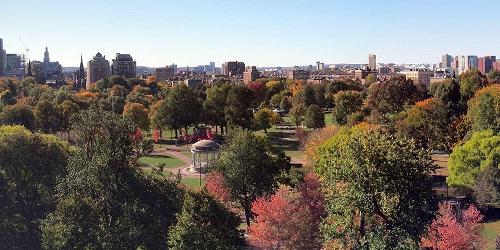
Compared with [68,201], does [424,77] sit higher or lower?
higher

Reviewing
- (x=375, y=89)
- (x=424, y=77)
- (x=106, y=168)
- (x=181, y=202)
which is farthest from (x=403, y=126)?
(x=424, y=77)

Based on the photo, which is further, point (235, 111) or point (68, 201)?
point (235, 111)

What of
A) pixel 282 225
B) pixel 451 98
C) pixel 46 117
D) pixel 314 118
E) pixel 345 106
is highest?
pixel 451 98

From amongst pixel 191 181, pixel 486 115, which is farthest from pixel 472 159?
pixel 191 181

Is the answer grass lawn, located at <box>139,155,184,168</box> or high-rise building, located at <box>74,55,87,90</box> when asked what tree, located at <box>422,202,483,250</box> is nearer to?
grass lawn, located at <box>139,155,184,168</box>

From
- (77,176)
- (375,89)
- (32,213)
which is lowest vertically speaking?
(32,213)

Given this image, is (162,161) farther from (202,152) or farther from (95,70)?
(95,70)

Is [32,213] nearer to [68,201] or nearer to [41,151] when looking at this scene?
[41,151]

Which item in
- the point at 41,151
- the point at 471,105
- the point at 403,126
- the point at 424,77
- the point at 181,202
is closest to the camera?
the point at 181,202
